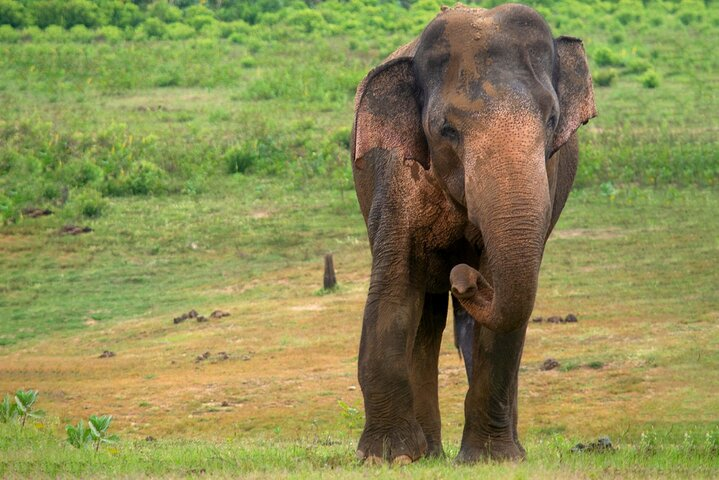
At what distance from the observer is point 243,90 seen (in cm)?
3219

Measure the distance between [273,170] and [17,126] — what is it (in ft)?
16.9

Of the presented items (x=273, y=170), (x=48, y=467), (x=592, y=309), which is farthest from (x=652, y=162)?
(x=48, y=467)

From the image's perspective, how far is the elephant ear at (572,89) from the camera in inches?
322

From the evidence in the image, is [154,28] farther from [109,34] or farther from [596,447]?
[596,447]

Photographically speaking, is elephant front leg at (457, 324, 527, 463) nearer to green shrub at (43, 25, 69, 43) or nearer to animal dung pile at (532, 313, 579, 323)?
animal dung pile at (532, 313, 579, 323)

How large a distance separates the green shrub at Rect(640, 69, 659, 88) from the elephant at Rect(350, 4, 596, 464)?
23826 millimetres

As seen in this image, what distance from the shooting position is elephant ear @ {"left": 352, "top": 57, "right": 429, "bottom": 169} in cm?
815

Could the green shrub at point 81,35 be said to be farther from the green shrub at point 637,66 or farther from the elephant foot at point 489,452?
the elephant foot at point 489,452

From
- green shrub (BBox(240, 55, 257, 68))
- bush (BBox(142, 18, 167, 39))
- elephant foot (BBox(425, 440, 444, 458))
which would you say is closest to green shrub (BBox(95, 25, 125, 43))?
bush (BBox(142, 18, 167, 39))

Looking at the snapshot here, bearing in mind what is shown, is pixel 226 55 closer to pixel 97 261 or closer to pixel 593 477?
pixel 97 261

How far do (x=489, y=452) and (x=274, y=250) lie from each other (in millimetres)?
14365

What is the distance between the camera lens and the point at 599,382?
14086 mm

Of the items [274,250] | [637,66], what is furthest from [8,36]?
[274,250]

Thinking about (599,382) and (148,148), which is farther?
(148,148)
